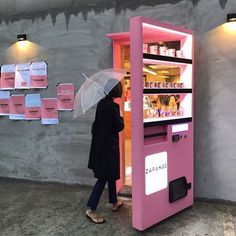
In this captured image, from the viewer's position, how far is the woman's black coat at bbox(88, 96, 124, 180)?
156 inches

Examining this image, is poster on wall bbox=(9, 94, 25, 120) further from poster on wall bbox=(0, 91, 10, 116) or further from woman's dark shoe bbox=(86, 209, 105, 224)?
woman's dark shoe bbox=(86, 209, 105, 224)

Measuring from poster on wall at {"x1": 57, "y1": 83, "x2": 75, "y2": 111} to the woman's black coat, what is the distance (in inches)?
59.2

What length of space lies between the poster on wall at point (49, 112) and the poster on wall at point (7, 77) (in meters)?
0.73

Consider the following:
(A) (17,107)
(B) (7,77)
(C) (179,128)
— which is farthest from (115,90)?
(B) (7,77)

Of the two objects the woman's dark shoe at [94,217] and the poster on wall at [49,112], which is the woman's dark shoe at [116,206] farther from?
the poster on wall at [49,112]

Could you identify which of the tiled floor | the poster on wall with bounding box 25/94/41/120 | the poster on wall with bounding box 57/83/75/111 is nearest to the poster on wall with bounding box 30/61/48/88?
the poster on wall with bounding box 25/94/41/120

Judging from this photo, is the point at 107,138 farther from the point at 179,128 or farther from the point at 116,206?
the point at 116,206

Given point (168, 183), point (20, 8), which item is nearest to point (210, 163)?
point (168, 183)

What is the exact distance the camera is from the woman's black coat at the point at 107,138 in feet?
13.0

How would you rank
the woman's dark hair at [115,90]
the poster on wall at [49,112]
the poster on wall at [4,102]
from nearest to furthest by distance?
the woman's dark hair at [115,90] < the poster on wall at [49,112] < the poster on wall at [4,102]

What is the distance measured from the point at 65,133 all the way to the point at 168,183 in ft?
7.09

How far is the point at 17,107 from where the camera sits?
588 cm

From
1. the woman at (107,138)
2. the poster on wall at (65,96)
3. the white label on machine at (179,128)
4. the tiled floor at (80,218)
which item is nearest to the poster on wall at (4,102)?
the poster on wall at (65,96)

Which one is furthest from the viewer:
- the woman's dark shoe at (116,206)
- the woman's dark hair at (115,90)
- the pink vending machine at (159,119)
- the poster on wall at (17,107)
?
the poster on wall at (17,107)
